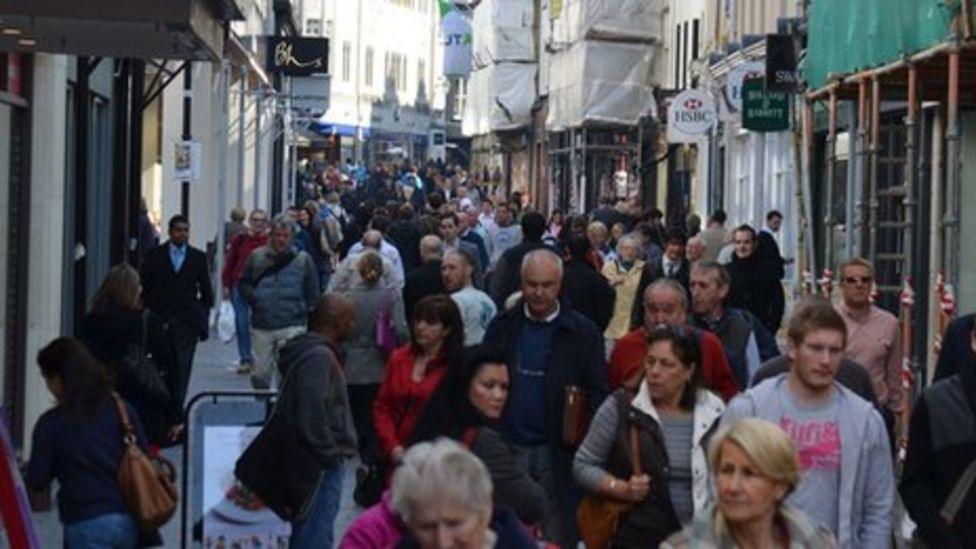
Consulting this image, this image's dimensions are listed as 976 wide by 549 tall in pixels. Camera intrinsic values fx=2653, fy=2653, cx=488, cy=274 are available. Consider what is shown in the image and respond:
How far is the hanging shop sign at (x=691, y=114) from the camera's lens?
33844 millimetres

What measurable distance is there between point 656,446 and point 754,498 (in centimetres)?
279

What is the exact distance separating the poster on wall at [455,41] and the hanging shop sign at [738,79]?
226ft

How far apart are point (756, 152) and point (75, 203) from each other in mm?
21836

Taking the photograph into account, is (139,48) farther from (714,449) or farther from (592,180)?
(592,180)

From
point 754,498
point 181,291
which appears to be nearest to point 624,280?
point 181,291

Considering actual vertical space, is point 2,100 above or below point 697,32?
below

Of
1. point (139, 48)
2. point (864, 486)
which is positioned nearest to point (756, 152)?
point (139, 48)

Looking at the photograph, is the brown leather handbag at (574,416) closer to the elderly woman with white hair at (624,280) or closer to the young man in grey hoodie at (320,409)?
the young man in grey hoodie at (320,409)

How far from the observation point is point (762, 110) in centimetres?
3108

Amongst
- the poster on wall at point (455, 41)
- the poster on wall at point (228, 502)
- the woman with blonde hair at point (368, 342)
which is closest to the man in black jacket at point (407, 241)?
the woman with blonde hair at point (368, 342)

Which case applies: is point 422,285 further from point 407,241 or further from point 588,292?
point 407,241

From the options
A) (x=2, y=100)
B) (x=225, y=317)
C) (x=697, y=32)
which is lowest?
(x=225, y=317)

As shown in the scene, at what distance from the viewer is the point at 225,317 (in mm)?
25188

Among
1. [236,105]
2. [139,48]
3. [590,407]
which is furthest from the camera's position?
[236,105]
